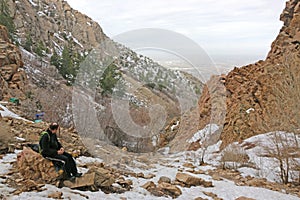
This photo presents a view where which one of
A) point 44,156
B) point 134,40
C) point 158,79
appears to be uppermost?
point 158,79

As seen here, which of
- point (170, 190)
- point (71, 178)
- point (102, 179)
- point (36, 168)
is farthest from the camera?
point (170, 190)

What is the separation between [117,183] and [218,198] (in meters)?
2.64

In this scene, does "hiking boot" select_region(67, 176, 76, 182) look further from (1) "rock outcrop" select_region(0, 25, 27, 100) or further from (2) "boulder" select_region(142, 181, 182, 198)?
(1) "rock outcrop" select_region(0, 25, 27, 100)

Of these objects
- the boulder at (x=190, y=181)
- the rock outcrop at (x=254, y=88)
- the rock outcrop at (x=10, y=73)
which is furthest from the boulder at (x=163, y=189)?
the rock outcrop at (x=10, y=73)

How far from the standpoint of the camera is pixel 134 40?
45.6 ft

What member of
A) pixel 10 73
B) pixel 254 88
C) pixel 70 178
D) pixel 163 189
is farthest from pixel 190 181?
pixel 10 73

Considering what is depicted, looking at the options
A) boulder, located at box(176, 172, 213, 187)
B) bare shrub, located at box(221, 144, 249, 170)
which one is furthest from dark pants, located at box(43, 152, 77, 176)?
bare shrub, located at box(221, 144, 249, 170)

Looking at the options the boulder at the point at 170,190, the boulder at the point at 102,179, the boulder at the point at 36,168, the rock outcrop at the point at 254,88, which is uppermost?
the rock outcrop at the point at 254,88

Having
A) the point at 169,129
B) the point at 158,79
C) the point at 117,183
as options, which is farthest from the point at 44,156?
the point at 158,79

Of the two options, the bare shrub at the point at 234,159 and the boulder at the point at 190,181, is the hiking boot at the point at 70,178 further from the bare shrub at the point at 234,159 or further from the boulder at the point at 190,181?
the bare shrub at the point at 234,159

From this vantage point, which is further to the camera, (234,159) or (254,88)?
(254,88)

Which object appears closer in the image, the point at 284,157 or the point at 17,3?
the point at 284,157

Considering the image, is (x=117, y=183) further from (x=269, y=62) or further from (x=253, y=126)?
(x=269, y=62)

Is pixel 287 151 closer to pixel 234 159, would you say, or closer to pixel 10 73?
pixel 234 159
